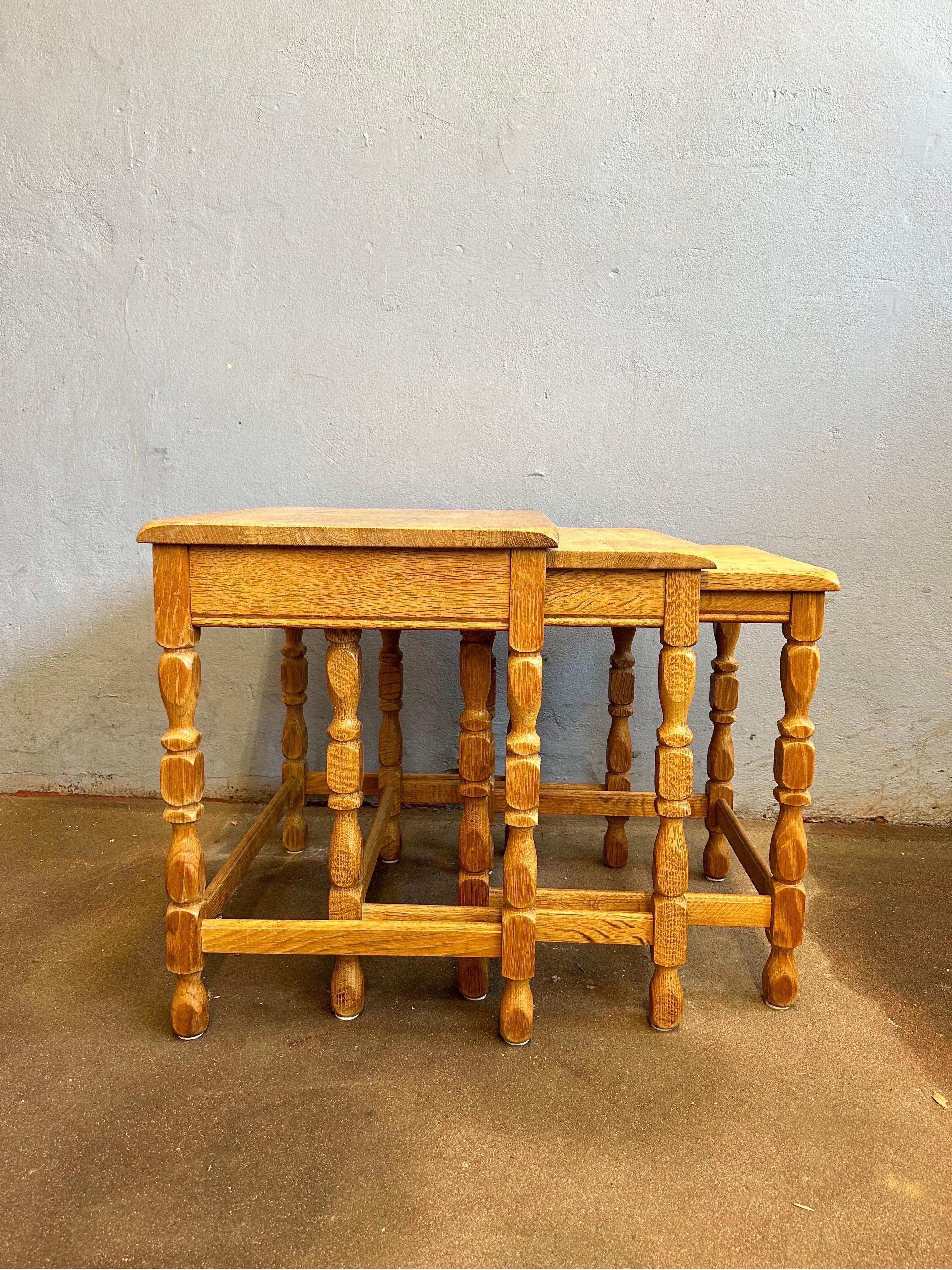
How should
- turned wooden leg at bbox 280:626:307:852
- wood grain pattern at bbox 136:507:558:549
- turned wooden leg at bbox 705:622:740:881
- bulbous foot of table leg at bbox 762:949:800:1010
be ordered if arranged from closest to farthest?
1. wood grain pattern at bbox 136:507:558:549
2. bulbous foot of table leg at bbox 762:949:800:1010
3. turned wooden leg at bbox 705:622:740:881
4. turned wooden leg at bbox 280:626:307:852

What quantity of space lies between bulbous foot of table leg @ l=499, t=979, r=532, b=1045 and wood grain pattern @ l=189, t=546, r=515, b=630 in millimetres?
639

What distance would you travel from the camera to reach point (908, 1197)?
1042 millimetres

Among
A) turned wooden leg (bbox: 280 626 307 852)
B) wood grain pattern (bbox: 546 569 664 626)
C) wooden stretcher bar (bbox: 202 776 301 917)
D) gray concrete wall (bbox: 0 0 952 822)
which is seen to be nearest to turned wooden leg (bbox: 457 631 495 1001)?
wood grain pattern (bbox: 546 569 664 626)

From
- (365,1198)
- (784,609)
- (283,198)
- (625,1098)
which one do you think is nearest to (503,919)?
(625,1098)

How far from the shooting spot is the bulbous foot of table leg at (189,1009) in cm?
133

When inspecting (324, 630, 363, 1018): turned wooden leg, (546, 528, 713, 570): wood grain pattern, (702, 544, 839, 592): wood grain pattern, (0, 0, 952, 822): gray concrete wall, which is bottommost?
(324, 630, 363, 1018): turned wooden leg

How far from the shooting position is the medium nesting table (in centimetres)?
125

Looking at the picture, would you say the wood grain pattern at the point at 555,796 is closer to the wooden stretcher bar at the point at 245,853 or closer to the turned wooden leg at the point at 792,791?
the wooden stretcher bar at the point at 245,853

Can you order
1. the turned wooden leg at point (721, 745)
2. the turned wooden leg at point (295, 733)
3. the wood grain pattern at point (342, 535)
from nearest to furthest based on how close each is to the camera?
the wood grain pattern at point (342, 535), the turned wooden leg at point (721, 745), the turned wooden leg at point (295, 733)

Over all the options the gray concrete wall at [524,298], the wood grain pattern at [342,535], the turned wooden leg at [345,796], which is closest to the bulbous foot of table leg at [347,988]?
the turned wooden leg at [345,796]

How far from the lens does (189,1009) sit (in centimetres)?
133

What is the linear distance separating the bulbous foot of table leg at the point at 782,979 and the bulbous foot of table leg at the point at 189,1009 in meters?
1.04

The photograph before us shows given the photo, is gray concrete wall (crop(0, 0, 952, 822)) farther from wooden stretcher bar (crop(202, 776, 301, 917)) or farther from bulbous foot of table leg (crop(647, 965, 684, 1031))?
bulbous foot of table leg (crop(647, 965, 684, 1031))

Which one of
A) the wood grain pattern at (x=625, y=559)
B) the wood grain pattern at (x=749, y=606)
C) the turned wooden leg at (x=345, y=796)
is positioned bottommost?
the turned wooden leg at (x=345, y=796)
